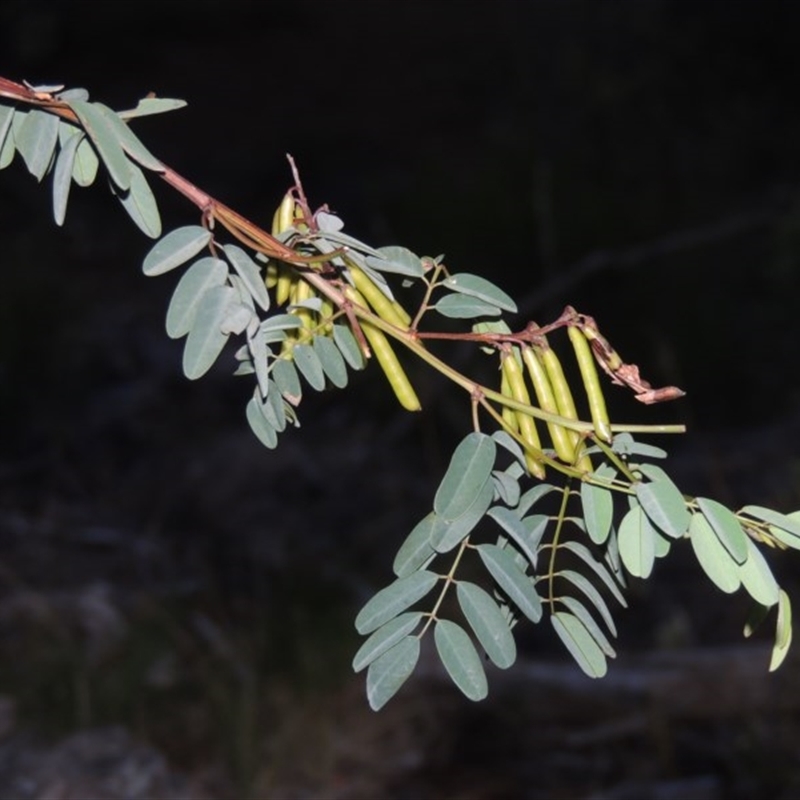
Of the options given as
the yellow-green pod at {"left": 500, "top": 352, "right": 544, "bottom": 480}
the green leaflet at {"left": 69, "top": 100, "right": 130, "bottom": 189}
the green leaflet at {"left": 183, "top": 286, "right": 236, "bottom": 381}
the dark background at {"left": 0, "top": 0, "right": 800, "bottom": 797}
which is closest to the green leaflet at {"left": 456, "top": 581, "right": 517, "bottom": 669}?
the yellow-green pod at {"left": 500, "top": 352, "right": 544, "bottom": 480}

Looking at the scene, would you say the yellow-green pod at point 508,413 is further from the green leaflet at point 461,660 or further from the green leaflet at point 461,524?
the green leaflet at point 461,660

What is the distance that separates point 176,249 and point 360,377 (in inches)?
118

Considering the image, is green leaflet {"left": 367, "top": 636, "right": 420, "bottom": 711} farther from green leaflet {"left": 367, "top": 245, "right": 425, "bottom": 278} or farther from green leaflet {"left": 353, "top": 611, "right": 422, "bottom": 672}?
green leaflet {"left": 367, "top": 245, "right": 425, "bottom": 278}

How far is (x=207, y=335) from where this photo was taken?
871 millimetres

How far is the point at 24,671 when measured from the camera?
8.83 ft

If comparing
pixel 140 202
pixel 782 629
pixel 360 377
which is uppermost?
pixel 360 377

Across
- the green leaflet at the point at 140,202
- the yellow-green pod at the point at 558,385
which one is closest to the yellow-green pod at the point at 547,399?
the yellow-green pod at the point at 558,385

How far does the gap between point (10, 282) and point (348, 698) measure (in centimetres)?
187

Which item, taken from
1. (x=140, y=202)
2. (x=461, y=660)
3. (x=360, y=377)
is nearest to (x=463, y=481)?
(x=461, y=660)

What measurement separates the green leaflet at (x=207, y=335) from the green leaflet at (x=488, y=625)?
0.22 meters

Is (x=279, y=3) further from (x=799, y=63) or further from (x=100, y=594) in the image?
(x=100, y=594)

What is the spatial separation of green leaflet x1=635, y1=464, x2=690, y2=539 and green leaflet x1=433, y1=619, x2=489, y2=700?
160 millimetres

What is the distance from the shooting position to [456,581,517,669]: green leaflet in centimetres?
93

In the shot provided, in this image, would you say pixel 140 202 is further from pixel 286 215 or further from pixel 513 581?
pixel 513 581
